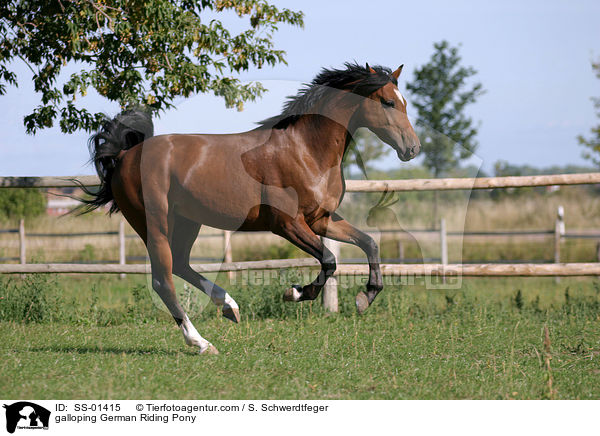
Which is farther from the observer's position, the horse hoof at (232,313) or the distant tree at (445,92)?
the distant tree at (445,92)

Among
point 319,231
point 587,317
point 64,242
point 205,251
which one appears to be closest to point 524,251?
point 205,251

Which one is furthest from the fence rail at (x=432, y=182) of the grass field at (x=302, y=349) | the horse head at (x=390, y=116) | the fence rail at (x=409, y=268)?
the horse head at (x=390, y=116)

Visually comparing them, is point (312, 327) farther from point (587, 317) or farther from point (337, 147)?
point (587, 317)

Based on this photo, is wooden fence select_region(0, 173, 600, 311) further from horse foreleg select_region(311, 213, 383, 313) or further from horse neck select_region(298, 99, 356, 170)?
horse neck select_region(298, 99, 356, 170)

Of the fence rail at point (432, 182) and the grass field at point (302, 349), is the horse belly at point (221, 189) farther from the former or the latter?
the fence rail at point (432, 182)

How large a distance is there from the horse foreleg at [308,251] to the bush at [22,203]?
13016 mm

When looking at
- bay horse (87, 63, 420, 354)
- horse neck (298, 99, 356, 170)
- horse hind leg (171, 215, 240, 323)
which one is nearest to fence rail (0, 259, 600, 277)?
horse hind leg (171, 215, 240, 323)

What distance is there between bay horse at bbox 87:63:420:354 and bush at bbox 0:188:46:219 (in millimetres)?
12171

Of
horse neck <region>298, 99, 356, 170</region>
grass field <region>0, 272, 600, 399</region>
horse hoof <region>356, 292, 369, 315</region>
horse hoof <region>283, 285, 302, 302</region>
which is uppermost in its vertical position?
horse neck <region>298, 99, 356, 170</region>

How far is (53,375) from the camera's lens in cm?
382

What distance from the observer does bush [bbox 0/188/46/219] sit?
50.8 ft

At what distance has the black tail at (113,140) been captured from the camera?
193 inches

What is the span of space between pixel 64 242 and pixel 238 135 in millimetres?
11420
